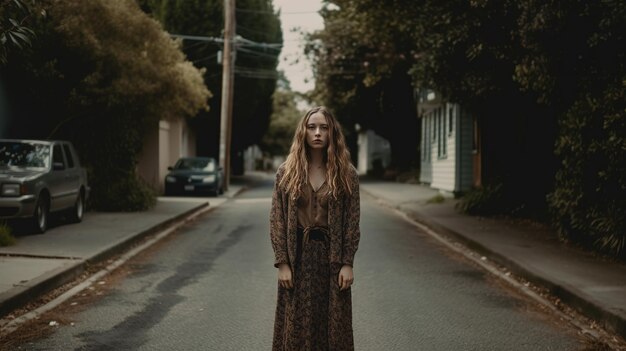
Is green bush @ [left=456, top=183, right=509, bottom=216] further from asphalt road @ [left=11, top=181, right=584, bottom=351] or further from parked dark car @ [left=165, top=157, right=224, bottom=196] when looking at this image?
parked dark car @ [left=165, top=157, right=224, bottom=196]

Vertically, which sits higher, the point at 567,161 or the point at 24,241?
the point at 567,161

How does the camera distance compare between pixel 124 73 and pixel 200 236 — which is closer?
pixel 200 236

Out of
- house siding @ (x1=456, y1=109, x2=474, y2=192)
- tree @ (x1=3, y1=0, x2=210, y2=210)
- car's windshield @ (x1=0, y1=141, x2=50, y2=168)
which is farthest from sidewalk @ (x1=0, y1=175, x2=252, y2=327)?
house siding @ (x1=456, y1=109, x2=474, y2=192)

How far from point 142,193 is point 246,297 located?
1183 cm

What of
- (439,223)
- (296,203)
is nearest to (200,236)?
(439,223)

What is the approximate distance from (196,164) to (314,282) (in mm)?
24347

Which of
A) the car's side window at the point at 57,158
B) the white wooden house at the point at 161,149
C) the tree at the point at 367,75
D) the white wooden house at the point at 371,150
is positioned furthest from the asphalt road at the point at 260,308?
the white wooden house at the point at 371,150

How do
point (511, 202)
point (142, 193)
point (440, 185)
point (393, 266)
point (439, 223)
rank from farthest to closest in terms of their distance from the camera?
point (440, 185) → point (142, 193) → point (511, 202) → point (439, 223) → point (393, 266)

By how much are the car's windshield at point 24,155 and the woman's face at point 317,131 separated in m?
10.3

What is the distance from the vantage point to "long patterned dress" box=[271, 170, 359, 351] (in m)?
4.24

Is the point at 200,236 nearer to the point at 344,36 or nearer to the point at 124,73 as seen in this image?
the point at 124,73

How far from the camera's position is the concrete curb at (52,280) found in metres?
7.23

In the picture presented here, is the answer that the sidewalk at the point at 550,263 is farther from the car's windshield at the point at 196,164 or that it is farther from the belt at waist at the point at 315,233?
the car's windshield at the point at 196,164

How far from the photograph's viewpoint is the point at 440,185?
90.3 feet
